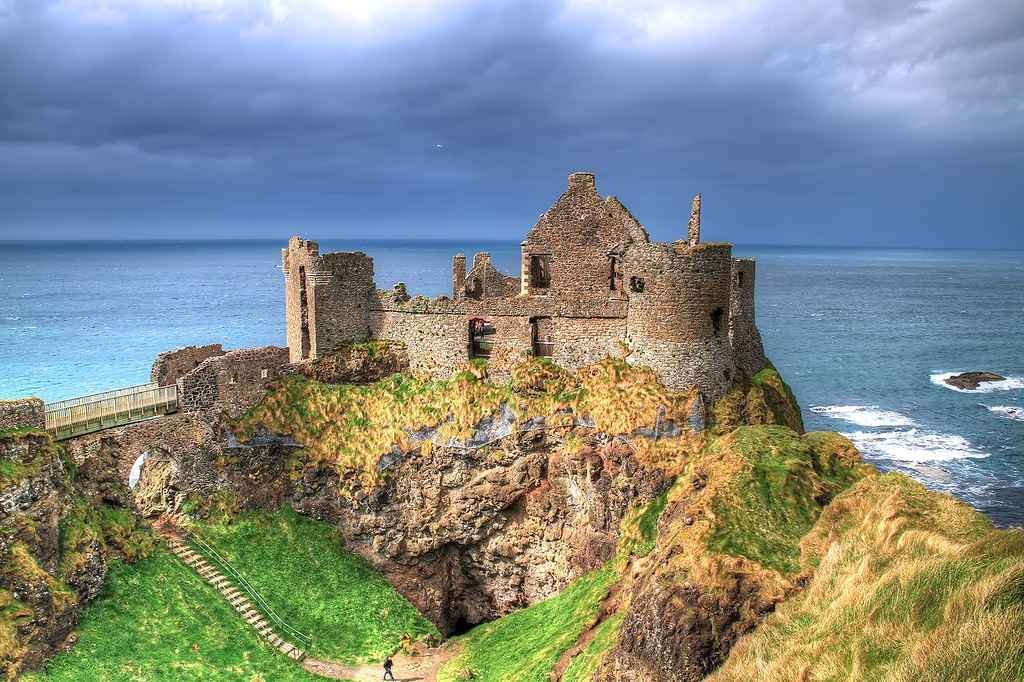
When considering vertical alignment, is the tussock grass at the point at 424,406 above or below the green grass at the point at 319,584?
above

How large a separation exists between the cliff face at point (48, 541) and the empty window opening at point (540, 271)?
64.7ft

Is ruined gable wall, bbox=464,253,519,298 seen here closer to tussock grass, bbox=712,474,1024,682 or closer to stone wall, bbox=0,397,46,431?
stone wall, bbox=0,397,46,431

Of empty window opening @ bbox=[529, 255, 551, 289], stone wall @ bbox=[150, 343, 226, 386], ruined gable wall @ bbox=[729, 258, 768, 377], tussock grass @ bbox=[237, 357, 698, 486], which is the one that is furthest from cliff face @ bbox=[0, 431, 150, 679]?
ruined gable wall @ bbox=[729, 258, 768, 377]

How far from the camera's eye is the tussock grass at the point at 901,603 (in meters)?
8.80

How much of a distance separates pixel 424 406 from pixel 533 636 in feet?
36.5

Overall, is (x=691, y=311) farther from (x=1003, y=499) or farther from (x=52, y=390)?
(x=52, y=390)

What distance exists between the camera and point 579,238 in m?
34.1

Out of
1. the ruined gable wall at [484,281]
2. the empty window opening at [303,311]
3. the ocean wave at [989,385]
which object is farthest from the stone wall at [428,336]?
the ocean wave at [989,385]

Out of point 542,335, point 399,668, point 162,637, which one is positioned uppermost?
point 542,335

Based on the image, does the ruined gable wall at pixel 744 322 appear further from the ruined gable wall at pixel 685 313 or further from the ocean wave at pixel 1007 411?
the ocean wave at pixel 1007 411

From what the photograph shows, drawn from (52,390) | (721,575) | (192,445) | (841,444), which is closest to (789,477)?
(841,444)

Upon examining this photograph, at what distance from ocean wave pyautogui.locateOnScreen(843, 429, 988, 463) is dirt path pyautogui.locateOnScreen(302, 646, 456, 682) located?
3892 cm

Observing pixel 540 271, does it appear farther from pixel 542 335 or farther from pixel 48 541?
pixel 48 541

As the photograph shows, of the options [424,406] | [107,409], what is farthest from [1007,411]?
[107,409]
